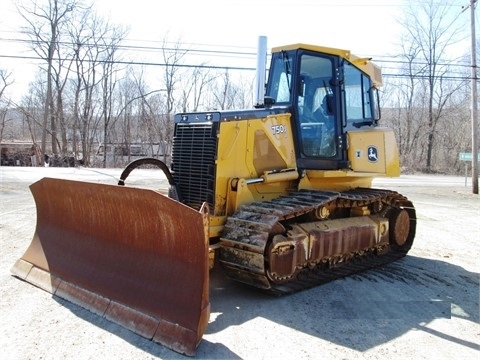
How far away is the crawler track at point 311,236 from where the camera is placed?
16.6 feet

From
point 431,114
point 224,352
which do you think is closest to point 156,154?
point 431,114

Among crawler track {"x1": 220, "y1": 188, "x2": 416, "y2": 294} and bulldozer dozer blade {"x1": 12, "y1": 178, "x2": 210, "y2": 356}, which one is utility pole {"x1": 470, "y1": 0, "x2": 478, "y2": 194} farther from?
bulldozer dozer blade {"x1": 12, "y1": 178, "x2": 210, "y2": 356}

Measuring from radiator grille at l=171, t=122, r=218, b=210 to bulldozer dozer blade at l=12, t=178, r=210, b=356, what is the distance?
1033 millimetres

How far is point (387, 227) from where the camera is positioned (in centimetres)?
723

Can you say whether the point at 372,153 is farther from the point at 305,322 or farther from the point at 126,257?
the point at 126,257

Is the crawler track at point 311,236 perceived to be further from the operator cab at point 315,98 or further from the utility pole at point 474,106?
the utility pole at point 474,106

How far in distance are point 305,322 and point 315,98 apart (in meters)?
3.14

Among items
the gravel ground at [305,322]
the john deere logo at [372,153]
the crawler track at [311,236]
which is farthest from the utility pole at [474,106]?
the john deere logo at [372,153]

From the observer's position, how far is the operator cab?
622cm

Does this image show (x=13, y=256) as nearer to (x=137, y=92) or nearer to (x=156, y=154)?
(x=156, y=154)

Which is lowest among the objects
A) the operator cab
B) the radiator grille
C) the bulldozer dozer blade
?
the bulldozer dozer blade

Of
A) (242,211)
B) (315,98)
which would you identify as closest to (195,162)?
(242,211)

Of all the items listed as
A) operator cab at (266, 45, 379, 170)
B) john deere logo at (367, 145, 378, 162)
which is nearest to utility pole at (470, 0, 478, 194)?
john deere logo at (367, 145, 378, 162)

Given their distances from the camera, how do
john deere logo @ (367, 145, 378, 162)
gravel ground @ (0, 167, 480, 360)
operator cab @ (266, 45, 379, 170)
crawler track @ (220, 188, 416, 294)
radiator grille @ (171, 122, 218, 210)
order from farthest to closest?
john deere logo @ (367, 145, 378, 162) < operator cab @ (266, 45, 379, 170) < radiator grille @ (171, 122, 218, 210) < crawler track @ (220, 188, 416, 294) < gravel ground @ (0, 167, 480, 360)
